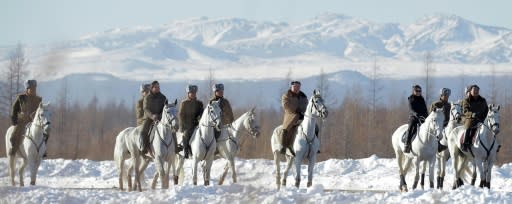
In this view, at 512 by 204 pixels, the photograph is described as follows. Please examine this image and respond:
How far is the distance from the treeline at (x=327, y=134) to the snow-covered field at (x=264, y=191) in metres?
8.52

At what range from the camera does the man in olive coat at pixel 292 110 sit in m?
25.7

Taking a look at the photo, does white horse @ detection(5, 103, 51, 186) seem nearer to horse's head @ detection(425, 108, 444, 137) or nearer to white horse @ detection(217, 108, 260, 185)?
white horse @ detection(217, 108, 260, 185)

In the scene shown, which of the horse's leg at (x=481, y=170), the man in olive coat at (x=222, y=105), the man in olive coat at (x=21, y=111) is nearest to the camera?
the horse's leg at (x=481, y=170)

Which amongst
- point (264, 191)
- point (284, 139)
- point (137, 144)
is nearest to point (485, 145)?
point (284, 139)

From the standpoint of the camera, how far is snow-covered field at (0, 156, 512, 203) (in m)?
15.9

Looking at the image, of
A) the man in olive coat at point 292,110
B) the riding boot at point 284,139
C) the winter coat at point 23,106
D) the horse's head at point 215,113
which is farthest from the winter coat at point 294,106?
the winter coat at point 23,106

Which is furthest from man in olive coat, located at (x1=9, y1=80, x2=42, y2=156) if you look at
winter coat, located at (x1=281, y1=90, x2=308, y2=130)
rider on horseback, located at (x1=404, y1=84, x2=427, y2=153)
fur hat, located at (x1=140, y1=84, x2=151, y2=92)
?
rider on horseback, located at (x1=404, y1=84, x2=427, y2=153)

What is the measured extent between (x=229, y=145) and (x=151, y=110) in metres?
3.76

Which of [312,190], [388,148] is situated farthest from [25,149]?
[388,148]

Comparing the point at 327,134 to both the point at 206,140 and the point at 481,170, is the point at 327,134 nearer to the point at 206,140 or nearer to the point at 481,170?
the point at 481,170

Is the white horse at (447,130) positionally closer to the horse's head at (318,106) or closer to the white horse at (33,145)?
the horse's head at (318,106)

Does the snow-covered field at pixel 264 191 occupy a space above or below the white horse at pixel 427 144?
below

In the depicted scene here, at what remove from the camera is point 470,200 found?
20219mm

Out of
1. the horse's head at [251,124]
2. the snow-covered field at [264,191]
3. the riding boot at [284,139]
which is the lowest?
the snow-covered field at [264,191]
